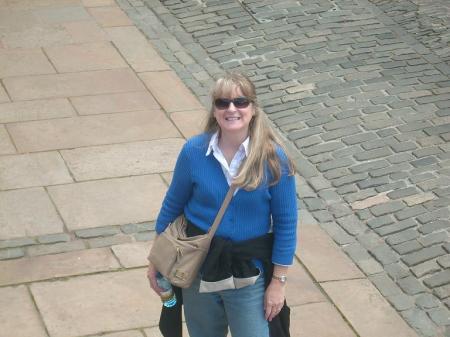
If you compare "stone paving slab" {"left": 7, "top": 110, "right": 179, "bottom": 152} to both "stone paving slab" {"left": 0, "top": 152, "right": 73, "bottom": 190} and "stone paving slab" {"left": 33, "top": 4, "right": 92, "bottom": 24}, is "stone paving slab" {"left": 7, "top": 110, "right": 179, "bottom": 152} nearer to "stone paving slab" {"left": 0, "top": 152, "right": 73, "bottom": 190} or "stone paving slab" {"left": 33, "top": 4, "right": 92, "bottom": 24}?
"stone paving slab" {"left": 0, "top": 152, "right": 73, "bottom": 190}

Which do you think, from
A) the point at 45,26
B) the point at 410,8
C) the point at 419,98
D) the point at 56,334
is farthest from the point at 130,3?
the point at 56,334

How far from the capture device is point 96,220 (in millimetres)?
7055

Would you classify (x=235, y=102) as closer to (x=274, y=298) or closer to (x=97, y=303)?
(x=274, y=298)

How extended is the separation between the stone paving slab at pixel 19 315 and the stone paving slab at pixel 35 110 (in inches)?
109

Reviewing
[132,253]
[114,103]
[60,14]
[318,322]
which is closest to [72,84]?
[114,103]

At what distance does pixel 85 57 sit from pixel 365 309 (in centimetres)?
488

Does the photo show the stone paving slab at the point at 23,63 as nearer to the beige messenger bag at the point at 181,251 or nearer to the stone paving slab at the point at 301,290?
the stone paving slab at the point at 301,290

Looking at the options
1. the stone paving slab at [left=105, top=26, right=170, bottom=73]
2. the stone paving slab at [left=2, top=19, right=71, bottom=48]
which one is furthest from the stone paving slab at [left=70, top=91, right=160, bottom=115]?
the stone paving slab at [left=2, top=19, right=71, bottom=48]

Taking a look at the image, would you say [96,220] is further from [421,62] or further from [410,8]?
[410,8]

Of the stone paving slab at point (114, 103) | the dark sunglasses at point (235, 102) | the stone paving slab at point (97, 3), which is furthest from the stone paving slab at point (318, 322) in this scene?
the stone paving slab at point (97, 3)

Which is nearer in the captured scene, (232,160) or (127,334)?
(232,160)

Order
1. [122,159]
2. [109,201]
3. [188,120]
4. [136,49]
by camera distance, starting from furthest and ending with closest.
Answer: [136,49]
[188,120]
[122,159]
[109,201]

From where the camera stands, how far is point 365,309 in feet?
20.4

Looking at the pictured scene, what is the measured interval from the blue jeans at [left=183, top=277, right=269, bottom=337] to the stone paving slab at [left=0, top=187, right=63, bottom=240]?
2.55 m
